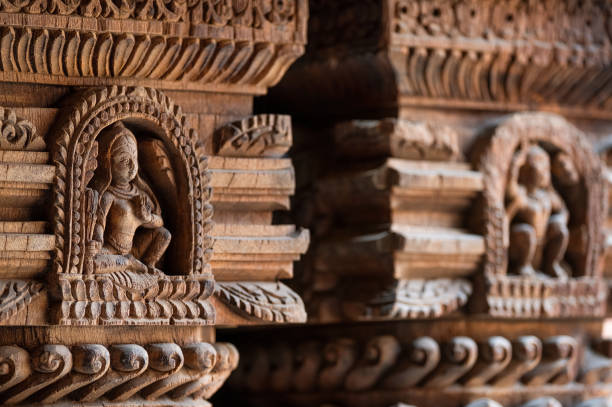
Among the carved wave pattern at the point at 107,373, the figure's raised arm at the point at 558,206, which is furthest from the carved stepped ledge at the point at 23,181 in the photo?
the figure's raised arm at the point at 558,206

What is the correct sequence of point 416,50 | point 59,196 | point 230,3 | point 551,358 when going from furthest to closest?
point 551,358 < point 416,50 < point 230,3 < point 59,196

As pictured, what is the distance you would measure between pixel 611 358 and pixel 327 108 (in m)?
1.44

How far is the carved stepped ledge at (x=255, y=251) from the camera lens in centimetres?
407

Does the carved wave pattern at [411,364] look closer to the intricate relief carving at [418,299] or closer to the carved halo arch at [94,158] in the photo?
the intricate relief carving at [418,299]

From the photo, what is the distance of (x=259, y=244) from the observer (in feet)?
13.5

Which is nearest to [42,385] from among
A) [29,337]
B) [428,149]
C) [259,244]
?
[29,337]

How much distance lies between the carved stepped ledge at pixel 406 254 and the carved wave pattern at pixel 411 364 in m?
0.26

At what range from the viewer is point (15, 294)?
3682 mm

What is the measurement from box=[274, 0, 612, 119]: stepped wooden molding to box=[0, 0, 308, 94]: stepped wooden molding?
1.85 feet

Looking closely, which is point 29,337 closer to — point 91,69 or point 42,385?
point 42,385

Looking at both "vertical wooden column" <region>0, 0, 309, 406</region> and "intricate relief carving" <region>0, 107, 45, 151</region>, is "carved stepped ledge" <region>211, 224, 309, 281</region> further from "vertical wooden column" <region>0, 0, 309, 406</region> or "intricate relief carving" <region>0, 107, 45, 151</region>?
"intricate relief carving" <region>0, 107, 45, 151</region>

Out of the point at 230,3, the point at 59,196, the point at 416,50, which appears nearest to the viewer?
the point at 59,196

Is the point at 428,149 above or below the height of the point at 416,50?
below

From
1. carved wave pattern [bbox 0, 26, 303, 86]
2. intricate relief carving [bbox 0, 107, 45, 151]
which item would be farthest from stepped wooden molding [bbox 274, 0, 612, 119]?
intricate relief carving [bbox 0, 107, 45, 151]
